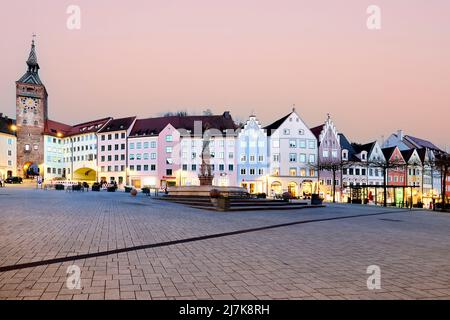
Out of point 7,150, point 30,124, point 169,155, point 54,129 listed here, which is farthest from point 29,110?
point 169,155

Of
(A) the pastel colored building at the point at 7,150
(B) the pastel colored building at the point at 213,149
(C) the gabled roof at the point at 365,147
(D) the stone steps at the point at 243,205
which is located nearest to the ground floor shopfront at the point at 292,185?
(B) the pastel colored building at the point at 213,149

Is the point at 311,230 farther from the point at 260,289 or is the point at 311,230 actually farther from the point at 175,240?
the point at 260,289

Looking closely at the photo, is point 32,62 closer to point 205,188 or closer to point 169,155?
point 169,155

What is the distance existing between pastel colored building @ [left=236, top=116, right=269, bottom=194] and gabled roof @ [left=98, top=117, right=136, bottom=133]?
97.1ft

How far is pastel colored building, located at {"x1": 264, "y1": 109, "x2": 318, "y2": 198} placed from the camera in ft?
205

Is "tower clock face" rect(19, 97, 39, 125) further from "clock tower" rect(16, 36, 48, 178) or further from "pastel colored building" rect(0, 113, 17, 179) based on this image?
"pastel colored building" rect(0, 113, 17, 179)

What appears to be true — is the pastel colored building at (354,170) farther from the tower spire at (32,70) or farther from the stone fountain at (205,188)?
the tower spire at (32,70)

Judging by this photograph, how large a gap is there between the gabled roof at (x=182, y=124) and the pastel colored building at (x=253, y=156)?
7.76 metres

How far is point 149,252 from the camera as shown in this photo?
748cm

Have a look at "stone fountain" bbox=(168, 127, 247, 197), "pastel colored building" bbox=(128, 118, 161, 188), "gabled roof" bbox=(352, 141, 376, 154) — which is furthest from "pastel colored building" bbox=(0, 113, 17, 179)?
"gabled roof" bbox=(352, 141, 376, 154)

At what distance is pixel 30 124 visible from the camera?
8238cm

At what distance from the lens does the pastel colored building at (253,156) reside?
2501 inches
